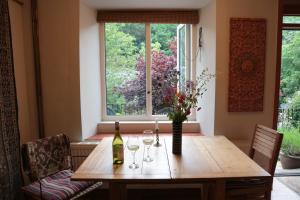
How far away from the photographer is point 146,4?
9.46ft

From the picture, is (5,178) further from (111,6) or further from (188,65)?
(188,65)

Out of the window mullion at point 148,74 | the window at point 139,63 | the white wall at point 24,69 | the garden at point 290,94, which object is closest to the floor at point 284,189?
the garden at point 290,94

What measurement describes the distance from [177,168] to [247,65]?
151 centimetres

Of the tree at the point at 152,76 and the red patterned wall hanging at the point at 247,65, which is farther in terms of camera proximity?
the tree at the point at 152,76

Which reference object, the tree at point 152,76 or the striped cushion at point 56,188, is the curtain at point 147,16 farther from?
the striped cushion at point 56,188

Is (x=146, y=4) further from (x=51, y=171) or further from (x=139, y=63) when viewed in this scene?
(x=51, y=171)

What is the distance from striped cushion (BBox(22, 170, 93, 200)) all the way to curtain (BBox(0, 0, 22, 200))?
0.53 ft

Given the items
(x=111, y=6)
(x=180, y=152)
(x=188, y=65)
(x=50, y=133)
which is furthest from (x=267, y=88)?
(x=50, y=133)

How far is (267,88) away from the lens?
8.98 ft

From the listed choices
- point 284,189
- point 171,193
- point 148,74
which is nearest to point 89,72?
point 148,74

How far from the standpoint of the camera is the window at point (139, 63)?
323 centimetres

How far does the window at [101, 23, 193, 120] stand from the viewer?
10.6 feet

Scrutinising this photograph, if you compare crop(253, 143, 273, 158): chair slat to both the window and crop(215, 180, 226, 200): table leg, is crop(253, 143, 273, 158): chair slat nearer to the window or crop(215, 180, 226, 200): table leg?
crop(215, 180, 226, 200): table leg

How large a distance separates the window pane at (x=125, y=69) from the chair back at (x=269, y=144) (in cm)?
151
